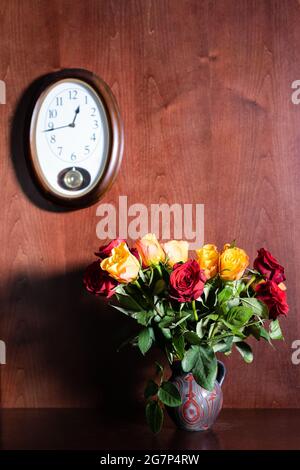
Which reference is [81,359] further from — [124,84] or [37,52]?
[37,52]

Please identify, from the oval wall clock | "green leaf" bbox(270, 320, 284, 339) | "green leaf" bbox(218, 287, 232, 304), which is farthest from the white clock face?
"green leaf" bbox(270, 320, 284, 339)

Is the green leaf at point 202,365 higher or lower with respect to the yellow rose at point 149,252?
lower

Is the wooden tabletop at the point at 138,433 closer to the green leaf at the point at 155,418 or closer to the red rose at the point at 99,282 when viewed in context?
the green leaf at the point at 155,418

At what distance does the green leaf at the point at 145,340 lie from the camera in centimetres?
145

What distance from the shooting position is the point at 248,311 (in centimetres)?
145

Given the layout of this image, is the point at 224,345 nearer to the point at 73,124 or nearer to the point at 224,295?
the point at 224,295

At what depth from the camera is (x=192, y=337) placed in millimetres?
1427

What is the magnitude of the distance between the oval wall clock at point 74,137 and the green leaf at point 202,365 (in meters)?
0.58

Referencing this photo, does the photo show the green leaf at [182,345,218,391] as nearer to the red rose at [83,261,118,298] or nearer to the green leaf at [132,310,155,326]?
the green leaf at [132,310,155,326]

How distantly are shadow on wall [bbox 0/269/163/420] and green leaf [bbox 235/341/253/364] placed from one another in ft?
1.13

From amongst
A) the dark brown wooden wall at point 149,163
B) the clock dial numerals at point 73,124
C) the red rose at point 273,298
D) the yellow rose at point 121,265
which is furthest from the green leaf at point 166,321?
the clock dial numerals at point 73,124
